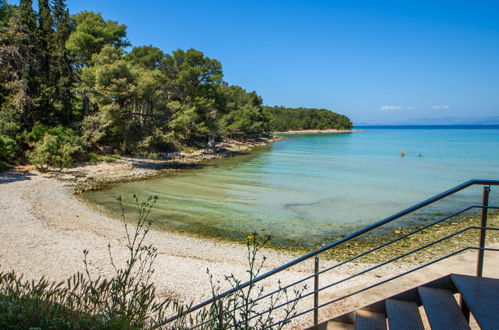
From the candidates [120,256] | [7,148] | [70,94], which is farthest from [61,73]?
[120,256]

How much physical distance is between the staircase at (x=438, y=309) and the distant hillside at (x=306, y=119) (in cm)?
13914

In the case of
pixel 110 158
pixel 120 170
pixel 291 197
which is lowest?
pixel 291 197

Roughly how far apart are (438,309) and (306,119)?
156068 mm

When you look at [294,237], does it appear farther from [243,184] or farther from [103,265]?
[243,184]

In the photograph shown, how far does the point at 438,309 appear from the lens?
3.04 m

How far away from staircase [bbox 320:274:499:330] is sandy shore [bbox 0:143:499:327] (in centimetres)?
187

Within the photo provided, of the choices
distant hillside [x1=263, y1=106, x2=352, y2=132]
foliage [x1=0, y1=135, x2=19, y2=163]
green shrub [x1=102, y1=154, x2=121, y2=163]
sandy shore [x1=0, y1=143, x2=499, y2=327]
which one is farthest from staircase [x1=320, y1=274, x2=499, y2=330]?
distant hillside [x1=263, y1=106, x2=352, y2=132]

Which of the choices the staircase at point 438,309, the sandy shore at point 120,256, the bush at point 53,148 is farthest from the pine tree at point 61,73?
the staircase at point 438,309

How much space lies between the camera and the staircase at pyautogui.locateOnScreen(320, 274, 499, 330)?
2779 millimetres

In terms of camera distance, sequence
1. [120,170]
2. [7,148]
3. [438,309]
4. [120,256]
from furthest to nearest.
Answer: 1. [120,170]
2. [7,148]
3. [120,256]
4. [438,309]

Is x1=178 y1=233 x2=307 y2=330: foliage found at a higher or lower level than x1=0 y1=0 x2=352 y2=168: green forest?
lower

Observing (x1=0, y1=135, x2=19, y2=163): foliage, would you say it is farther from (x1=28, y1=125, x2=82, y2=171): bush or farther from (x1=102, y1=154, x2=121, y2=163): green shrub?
(x1=102, y1=154, x2=121, y2=163): green shrub

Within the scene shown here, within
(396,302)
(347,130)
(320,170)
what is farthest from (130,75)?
(347,130)

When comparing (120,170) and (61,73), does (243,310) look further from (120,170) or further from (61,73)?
(61,73)
